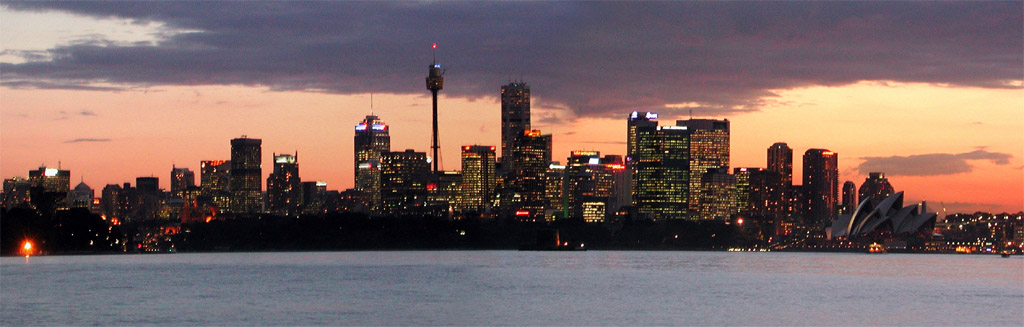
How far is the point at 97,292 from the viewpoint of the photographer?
7175 cm

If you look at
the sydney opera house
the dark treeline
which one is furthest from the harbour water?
the sydney opera house

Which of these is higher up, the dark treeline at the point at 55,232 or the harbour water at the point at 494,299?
the dark treeline at the point at 55,232

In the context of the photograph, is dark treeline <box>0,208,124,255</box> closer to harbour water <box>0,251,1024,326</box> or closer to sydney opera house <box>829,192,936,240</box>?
harbour water <box>0,251,1024,326</box>

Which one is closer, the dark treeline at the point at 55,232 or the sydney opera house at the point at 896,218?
the dark treeline at the point at 55,232

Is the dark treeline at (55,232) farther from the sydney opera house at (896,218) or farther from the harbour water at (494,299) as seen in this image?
the sydney opera house at (896,218)

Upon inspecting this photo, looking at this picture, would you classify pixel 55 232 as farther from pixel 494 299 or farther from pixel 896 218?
pixel 896 218

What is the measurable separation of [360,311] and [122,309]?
1014 cm

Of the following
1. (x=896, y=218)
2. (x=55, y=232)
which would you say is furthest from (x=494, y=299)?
(x=896, y=218)

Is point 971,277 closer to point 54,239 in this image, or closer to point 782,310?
point 782,310

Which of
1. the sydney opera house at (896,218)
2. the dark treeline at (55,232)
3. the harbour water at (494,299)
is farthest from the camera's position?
the sydney opera house at (896,218)

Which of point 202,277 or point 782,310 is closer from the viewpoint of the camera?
point 782,310

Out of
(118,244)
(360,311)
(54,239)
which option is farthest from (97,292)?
(118,244)

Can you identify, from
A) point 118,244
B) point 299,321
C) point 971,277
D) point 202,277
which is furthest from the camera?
point 118,244

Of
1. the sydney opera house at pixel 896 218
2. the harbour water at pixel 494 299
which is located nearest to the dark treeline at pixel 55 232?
the harbour water at pixel 494 299
